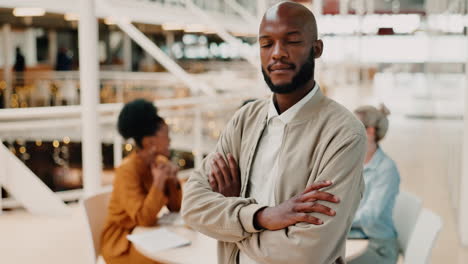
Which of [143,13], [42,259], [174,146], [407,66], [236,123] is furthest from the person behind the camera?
[407,66]

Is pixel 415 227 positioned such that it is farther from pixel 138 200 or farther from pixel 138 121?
pixel 138 121

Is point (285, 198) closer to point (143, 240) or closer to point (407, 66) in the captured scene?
point (143, 240)

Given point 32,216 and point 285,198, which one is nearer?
point 285,198

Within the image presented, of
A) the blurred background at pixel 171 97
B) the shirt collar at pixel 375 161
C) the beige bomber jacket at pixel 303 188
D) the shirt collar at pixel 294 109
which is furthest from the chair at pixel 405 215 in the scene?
the shirt collar at pixel 294 109

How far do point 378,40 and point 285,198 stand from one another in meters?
24.4

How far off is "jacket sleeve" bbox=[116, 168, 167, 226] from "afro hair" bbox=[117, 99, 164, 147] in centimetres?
22

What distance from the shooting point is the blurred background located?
440cm

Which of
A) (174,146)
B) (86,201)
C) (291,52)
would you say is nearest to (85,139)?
(86,201)

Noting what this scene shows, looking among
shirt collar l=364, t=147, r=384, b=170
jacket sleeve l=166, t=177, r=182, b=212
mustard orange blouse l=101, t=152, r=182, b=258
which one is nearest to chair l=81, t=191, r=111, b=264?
mustard orange blouse l=101, t=152, r=182, b=258

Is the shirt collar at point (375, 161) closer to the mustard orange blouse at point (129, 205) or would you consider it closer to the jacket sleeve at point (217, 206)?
the mustard orange blouse at point (129, 205)

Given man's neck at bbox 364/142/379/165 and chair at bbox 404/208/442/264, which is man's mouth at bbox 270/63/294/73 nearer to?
chair at bbox 404/208/442/264

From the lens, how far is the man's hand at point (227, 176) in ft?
5.32

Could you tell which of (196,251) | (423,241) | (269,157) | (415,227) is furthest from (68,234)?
(269,157)

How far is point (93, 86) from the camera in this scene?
425cm
